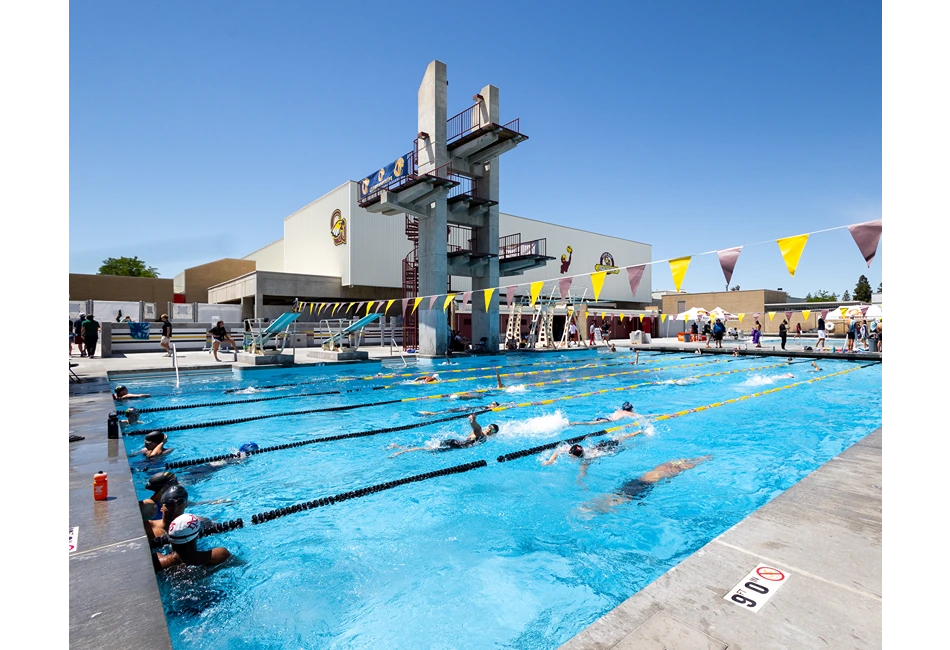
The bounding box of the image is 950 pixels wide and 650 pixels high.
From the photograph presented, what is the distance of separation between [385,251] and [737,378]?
71.6ft

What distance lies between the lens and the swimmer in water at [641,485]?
5.05 m

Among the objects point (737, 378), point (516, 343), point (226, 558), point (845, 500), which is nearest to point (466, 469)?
point (226, 558)

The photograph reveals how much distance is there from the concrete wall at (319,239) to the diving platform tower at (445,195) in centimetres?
721

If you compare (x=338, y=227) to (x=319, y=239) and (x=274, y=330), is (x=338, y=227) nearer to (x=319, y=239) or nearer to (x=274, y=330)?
(x=319, y=239)

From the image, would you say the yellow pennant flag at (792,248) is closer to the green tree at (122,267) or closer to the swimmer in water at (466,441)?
the swimmer in water at (466,441)

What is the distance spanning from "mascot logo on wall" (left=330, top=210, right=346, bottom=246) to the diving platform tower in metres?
7.37

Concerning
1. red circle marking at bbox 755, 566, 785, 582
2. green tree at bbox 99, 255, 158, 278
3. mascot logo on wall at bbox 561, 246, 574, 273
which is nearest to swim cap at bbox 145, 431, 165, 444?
red circle marking at bbox 755, 566, 785, 582

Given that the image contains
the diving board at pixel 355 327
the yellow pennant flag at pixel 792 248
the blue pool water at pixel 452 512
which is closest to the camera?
the blue pool water at pixel 452 512

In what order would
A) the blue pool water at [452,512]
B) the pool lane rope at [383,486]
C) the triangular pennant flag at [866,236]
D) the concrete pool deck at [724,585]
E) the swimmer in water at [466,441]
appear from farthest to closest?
the swimmer in water at [466,441] < the triangular pennant flag at [866,236] < the pool lane rope at [383,486] < the blue pool water at [452,512] < the concrete pool deck at [724,585]

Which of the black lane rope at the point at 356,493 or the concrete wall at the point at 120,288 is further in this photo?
the concrete wall at the point at 120,288

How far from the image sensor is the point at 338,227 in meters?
30.1

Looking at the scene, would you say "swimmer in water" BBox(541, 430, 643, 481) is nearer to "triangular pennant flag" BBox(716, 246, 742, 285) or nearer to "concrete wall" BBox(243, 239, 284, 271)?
"triangular pennant flag" BBox(716, 246, 742, 285)

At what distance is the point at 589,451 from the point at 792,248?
3976mm

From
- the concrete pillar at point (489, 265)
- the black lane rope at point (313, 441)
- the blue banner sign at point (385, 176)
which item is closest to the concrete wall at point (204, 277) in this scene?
the blue banner sign at point (385, 176)
